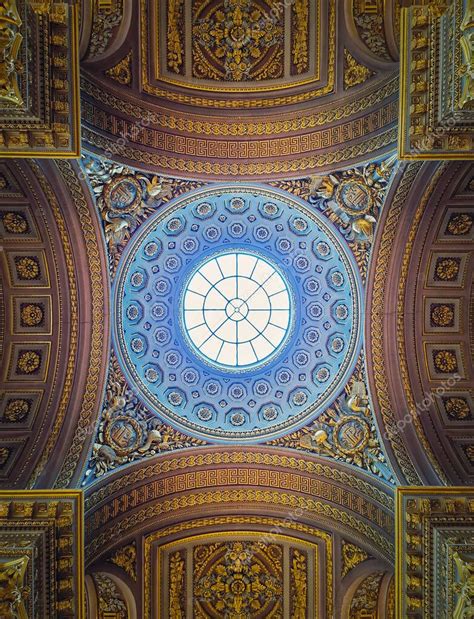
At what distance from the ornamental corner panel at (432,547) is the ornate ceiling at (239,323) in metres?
0.05

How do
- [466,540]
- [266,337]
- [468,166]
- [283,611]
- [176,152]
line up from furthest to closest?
[266,337] → [283,611] → [176,152] → [468,166] → [466,540]

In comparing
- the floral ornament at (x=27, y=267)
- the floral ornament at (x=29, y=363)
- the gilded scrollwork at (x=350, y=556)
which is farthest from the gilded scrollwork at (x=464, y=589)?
the floral ornament at (x=27, y=267)

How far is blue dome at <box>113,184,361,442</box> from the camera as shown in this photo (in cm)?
1488

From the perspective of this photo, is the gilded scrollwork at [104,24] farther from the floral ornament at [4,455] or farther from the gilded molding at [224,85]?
the floral ornament at [4,455]

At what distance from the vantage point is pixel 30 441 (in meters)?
14.1

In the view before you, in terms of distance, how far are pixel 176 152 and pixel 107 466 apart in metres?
7.36

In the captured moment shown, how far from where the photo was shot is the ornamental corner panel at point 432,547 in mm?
10703

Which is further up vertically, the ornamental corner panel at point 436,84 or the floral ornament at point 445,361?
the ornamental corner panel at point 436,84

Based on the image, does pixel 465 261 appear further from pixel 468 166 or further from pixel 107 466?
pixel 107 466

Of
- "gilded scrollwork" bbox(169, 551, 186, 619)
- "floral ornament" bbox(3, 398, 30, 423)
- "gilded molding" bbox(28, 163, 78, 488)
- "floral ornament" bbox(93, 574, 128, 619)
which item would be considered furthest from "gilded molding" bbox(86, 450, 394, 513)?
"floral ornament" bbox(3, 398, 30, 423)

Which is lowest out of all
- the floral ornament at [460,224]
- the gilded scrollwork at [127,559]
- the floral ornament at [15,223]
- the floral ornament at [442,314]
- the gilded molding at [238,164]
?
the gilded scrollwork at [127,559]

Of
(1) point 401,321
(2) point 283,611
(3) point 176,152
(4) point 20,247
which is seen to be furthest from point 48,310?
(2) point 283,611

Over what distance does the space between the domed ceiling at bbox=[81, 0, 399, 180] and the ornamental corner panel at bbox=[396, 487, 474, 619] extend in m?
7.12

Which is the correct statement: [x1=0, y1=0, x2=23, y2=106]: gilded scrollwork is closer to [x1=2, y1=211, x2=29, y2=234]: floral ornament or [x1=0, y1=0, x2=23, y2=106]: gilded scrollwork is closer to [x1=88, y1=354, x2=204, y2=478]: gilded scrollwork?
[x1=2, y1=211, x2=29, y2=234]: floral ornament
